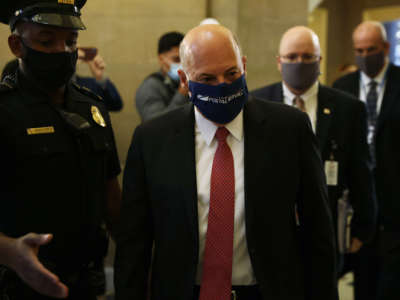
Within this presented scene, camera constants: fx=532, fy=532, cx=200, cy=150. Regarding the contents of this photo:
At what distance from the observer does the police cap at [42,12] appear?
6.64ft

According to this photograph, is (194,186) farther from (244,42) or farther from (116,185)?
(244,42)


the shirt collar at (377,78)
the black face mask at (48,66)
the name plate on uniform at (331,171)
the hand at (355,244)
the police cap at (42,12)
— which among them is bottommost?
the hand at (355,244)

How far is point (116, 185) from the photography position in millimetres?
2377

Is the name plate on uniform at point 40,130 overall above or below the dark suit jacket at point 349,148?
above

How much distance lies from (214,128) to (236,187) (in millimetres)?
247

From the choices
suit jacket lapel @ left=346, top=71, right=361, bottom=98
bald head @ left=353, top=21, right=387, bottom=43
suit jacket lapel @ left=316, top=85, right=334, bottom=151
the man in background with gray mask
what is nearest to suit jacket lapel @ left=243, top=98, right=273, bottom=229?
suit jacket lapel @ left=316, top=85, right=334, bottom=151

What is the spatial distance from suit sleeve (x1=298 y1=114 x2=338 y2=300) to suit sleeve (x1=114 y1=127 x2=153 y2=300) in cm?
62

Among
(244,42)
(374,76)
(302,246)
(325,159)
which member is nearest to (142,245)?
(302,246)

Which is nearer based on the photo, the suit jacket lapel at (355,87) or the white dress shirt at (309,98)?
the white dress shirt at (309,98)

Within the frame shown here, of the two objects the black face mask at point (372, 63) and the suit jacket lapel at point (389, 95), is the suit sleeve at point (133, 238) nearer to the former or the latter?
the suit jacket lapel at point (389, 95)

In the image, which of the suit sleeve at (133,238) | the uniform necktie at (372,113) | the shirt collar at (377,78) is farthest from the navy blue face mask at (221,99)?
the shirt collar at (377,78)

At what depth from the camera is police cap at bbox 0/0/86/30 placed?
202 centimetres

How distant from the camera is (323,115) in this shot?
10.2 ft

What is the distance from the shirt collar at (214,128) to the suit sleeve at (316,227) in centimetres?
23
